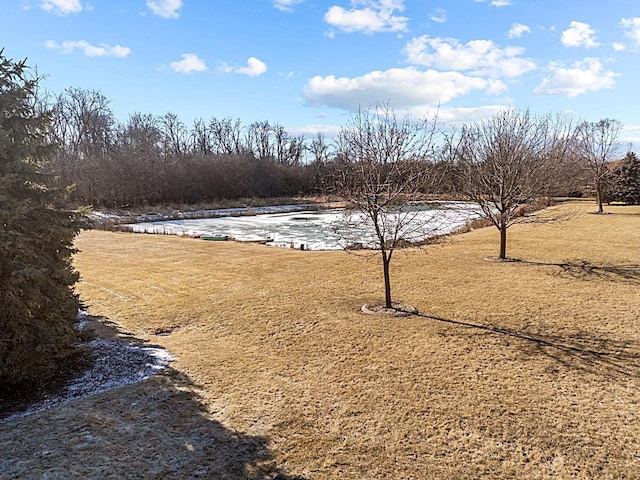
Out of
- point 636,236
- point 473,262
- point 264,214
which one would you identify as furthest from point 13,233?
point 264,214

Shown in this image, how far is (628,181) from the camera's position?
27641 millimetres

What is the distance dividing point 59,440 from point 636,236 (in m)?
18.4

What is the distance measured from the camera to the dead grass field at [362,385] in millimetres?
3775

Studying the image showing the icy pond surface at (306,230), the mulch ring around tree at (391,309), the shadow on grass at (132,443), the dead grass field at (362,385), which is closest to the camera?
the shadow on grass at (132,443)

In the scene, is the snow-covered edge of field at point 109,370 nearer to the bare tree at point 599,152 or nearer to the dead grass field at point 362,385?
the dead grass field at point 362,385

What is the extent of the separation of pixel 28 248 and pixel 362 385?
435 cm

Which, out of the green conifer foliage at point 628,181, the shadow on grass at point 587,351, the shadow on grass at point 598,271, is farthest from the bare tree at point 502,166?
the green conifer foliage at point 628,181

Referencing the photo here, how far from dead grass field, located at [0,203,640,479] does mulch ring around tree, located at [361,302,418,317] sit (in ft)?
0.83

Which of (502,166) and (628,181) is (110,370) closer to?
(502,166)

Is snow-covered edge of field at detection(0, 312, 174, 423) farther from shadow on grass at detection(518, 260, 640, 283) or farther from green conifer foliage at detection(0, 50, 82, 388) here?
shadow on grass at detection(518, 260, 640, 283)

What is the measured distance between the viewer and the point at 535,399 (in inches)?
187

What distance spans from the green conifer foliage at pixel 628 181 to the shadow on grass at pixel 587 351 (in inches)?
1066

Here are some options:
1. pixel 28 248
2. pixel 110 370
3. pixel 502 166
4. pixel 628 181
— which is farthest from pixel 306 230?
pixel 628 181

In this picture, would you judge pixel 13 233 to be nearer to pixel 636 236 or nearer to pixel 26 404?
pixel 26 404
